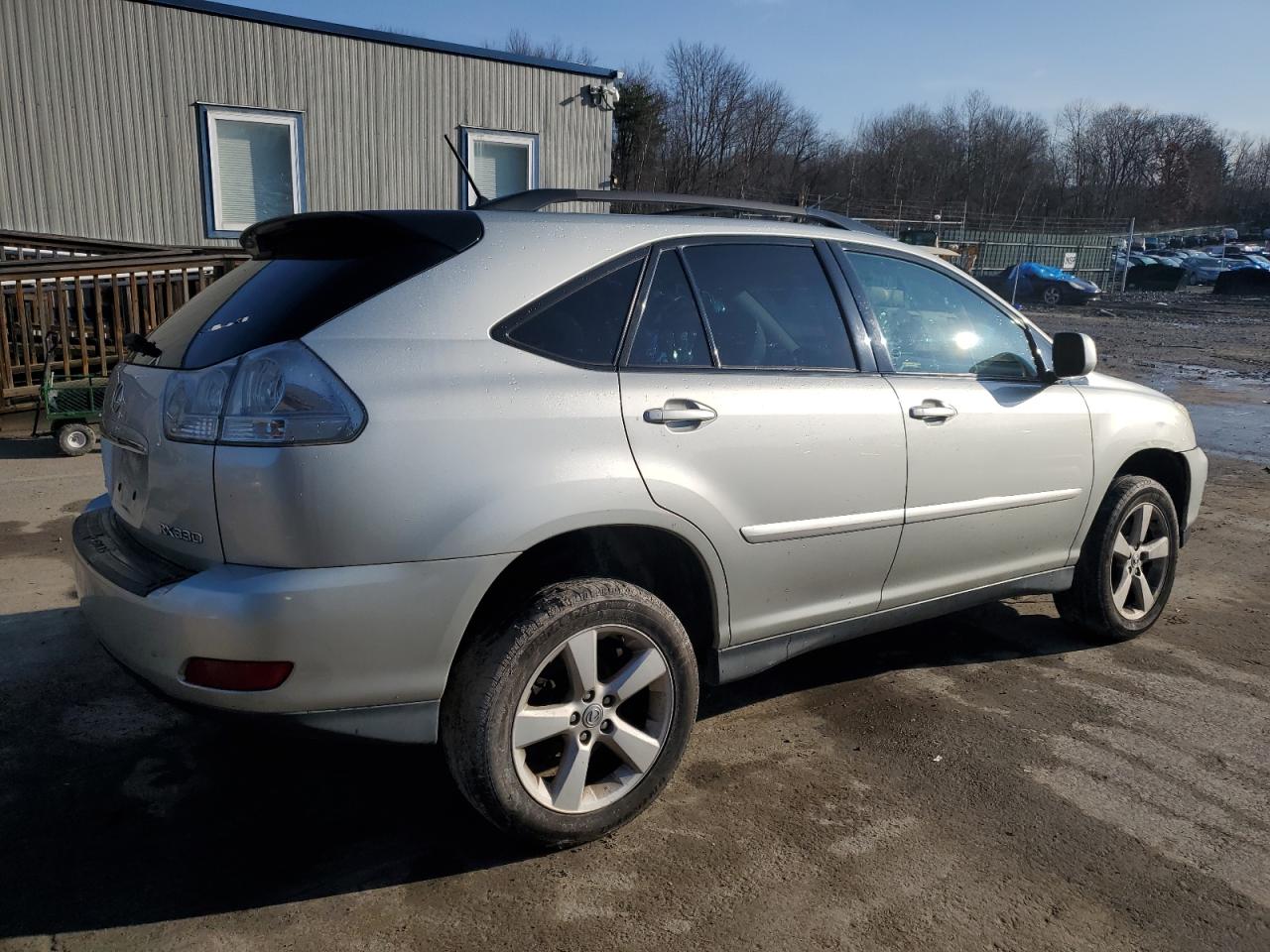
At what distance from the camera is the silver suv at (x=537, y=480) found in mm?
2314

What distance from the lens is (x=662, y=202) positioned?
3.45m

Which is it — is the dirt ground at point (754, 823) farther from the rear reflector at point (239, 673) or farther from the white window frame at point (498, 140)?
the white window frame at point (498, 140)

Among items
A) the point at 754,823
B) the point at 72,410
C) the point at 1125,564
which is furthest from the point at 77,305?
the point at 1125,564

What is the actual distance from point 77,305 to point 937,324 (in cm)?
753

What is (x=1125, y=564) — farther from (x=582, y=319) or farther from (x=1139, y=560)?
(x=582, y=319)

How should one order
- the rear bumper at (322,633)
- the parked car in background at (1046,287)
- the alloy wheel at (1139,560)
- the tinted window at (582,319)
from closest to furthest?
the rear bumper at (322,633)
the tinted window at (582,319)
the alloy wheel at (1139,560)
the parked car in background at (1046,287)

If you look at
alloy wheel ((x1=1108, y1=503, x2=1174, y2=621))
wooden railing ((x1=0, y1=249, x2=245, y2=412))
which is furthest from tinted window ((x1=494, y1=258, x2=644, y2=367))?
wooden railing ((x1=0, y1=249, x2=245, y2=412))

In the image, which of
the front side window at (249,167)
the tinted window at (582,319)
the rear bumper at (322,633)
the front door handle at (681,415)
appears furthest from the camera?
the front side window at (249,167)

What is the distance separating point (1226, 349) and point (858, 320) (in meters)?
18.4

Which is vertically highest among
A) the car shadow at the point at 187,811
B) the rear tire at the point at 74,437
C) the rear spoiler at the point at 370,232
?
the rear spoiler at the point at 370,232

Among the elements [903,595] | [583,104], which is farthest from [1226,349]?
[903,595]

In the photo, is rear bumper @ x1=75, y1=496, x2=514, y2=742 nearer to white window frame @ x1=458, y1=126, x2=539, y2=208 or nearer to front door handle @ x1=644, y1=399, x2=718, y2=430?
front door handle @ x1=644, y1=399, x2=718, y2=430

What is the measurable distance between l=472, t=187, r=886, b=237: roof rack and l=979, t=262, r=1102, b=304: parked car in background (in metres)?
26.9

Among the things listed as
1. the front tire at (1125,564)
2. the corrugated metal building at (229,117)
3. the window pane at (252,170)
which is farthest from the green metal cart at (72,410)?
the front tire at (1125,564)
